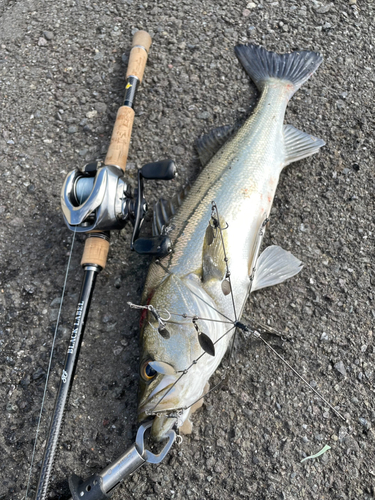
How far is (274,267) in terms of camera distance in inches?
105

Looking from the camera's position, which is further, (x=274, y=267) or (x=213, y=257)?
(x=274, y=267)

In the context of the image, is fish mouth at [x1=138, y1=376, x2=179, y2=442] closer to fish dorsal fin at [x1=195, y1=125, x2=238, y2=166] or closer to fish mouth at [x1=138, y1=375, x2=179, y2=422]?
fish mouth at [x1=138, y1=375, x2=179, y2=422]

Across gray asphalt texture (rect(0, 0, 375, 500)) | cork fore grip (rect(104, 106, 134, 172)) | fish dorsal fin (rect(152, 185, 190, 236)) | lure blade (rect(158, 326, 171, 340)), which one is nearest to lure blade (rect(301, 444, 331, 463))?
gray asphalt texture (rect(0, 0, 375, 500))

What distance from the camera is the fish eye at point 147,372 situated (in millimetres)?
2195

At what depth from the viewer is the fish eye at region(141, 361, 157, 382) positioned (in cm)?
220

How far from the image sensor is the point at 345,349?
8.39 feet

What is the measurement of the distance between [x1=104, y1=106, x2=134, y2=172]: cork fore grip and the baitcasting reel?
273 mm

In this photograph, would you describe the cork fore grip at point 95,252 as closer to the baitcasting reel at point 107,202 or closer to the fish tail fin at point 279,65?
the baitcasting reel at point 107,202

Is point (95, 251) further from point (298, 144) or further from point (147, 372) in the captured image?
point (298, 144)

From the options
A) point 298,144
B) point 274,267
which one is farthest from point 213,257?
point 298,144

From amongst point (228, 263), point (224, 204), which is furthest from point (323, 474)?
point (224, 204)

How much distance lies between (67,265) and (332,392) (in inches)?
73.8

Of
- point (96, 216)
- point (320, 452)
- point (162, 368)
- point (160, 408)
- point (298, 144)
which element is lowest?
point (320, 452)

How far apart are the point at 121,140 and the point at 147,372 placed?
1.58m
